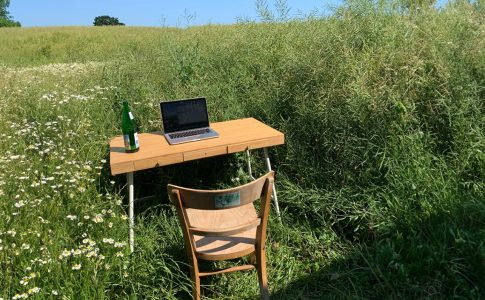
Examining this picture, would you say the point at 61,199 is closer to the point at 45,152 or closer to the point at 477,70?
the point at 45,152

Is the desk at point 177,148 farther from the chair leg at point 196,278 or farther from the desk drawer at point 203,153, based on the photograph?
the chair leg at point 196,278

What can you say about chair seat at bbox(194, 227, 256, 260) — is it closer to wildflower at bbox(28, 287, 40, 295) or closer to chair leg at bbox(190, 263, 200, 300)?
chair leg at bbox(190, 263, 200, 300)

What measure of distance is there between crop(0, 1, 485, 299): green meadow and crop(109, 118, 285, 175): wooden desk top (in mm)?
409

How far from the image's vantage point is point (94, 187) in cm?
320

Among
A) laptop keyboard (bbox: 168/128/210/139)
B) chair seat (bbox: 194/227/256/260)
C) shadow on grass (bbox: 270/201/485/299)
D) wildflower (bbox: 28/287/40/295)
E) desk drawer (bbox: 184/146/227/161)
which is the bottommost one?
shadow on grass (bbox: 270/201/485/299)

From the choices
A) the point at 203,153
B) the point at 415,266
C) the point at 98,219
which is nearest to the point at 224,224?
the point at 203,153

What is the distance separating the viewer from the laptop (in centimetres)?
324

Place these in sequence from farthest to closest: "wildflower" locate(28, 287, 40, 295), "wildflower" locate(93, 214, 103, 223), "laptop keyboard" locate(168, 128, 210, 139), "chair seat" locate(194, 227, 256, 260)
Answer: "laptop keyboard" locate(168, 128, 210, 139) < "wildflower" locate(93, 214, 103, 223) < "chair seat" locate(194, 227, 256, 260) < "wildflower" locate(28, 287, 40, 295)

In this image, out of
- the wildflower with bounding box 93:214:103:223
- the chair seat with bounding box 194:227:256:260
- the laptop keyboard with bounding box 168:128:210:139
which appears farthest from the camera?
the laptop keyboard with bounding box 168:128:210:139

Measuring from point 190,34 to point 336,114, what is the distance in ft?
16.0

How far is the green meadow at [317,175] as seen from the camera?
2.49 metres

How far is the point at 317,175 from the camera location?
141 inches

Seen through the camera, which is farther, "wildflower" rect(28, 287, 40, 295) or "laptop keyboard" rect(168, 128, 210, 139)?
"laptop keyboard" rect(168, 128, 210, 139)

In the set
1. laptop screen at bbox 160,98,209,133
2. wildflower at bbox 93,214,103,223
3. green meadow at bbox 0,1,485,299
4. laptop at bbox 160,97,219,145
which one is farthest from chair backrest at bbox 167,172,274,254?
laptop screen at bbox 160,98,209,133
